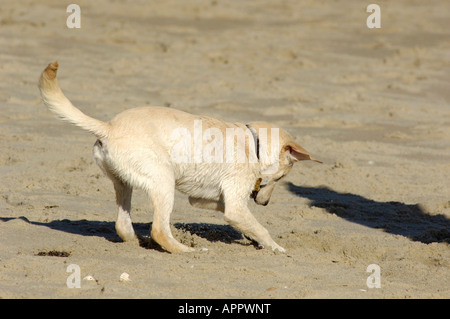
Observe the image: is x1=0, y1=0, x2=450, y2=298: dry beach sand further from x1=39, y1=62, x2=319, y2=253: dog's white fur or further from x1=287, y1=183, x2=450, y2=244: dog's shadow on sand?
x1=39, y1=62, x2=319, y2=253: dog's white fur

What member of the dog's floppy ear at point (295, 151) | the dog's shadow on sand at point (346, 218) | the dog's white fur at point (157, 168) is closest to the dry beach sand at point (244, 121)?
the dog's shadow on sand at point (346, 218)

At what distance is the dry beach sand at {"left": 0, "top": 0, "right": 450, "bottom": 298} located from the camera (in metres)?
5.20

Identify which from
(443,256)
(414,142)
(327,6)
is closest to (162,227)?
(443,256)

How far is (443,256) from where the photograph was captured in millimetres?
6004

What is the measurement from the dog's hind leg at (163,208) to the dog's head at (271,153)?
0.96 m

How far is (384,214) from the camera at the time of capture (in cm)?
761

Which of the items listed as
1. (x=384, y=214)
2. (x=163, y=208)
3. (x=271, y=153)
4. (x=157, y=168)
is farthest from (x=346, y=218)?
(x=157, y=168)

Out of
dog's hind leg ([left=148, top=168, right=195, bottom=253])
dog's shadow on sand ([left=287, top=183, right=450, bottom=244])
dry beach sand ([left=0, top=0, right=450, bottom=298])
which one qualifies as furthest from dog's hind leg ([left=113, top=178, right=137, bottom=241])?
dog's shadow on sand ([left=287, top=183, right=450, bottom=244])

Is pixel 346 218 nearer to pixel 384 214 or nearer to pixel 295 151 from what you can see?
pixel 384 214

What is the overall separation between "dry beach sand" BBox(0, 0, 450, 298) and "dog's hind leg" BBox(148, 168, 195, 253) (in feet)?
0.36
